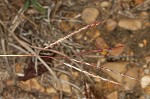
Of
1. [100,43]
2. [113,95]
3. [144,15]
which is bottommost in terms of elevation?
[113,95]

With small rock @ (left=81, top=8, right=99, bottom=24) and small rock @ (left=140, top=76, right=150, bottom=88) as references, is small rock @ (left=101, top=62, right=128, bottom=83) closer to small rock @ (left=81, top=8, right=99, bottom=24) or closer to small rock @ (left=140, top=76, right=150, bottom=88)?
small rock @ (left=140, top=76, right=150, bottom=88)

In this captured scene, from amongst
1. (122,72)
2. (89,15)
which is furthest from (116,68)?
(89,15)

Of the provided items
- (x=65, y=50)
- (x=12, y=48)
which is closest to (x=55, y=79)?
(x=65, y=50)

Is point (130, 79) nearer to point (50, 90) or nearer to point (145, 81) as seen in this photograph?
point (145, 81)

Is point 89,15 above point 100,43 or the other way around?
above

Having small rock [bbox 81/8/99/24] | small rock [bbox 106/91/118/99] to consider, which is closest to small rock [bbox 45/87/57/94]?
small rock [bbox 106/91/118/99]

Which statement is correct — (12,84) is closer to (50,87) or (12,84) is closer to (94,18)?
(50,87)

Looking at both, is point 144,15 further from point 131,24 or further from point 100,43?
point 100,43

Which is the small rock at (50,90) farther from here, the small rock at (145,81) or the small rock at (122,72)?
the small rock at (145,81)
